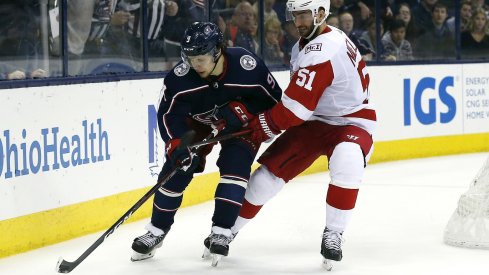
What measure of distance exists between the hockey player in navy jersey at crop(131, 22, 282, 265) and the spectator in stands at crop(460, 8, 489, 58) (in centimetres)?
511

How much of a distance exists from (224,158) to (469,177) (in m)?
3.66

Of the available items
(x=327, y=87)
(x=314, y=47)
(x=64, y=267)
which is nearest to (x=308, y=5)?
(x=314, y=47)

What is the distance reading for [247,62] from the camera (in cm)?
490

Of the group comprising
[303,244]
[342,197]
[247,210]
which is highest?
[342,197]

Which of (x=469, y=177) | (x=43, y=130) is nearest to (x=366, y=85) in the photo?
(x=43, y=130)

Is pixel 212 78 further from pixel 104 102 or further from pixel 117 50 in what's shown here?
pixel 117 50

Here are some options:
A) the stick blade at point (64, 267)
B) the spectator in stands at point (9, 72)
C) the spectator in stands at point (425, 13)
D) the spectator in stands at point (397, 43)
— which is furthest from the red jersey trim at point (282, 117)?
the spectator in stands at point (425, 13)

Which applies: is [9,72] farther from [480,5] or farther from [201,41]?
[480,5]

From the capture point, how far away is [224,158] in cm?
488

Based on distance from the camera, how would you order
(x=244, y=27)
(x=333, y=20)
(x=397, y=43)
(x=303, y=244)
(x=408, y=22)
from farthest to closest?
(x=408, y=22)
(x=397, y=43)
(x=333, y=20)
(x=244, y=27)
(x=303, y=244)

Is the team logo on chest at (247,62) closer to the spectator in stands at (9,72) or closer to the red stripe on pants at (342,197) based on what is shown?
the red stripe on pants at (342,197)

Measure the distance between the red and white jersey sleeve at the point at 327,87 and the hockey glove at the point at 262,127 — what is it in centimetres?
3

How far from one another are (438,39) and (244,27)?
2.31 m

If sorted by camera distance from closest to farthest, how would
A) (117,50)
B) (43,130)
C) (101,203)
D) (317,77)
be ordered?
(317,77)
(43,130)
(101,203)
(117,50)
